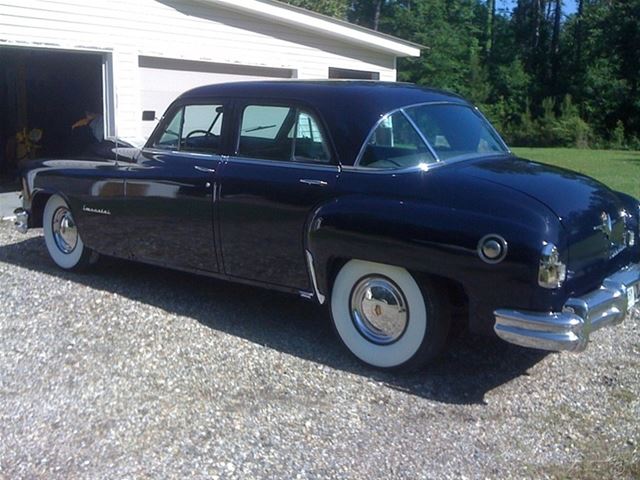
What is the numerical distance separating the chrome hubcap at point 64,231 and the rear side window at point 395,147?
3.16 m

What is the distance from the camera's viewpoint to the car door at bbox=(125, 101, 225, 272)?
597 centimetres

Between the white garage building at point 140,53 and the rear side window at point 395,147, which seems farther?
the white garage building at point 140,53

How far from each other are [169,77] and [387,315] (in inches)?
362

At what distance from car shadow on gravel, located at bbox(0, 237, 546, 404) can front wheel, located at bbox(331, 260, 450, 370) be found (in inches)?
5.3

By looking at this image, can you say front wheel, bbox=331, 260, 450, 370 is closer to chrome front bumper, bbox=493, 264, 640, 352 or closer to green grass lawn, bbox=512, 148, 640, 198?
chrome front bumper, bbox=493, 264, 640, 352

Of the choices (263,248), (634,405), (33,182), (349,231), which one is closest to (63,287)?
(33,182)

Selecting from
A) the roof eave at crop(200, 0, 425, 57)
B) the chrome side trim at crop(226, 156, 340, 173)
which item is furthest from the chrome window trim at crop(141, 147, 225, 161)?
the roof eave at crop(200, 0, 425, 57)

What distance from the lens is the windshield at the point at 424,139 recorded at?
522 cm

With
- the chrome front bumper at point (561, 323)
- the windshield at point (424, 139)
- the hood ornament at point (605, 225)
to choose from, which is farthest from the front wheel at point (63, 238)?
the hood ornament at point (605, 225)

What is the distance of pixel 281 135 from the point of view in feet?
18.8

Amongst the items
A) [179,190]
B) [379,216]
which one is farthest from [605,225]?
[179,190]

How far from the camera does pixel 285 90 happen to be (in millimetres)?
5820

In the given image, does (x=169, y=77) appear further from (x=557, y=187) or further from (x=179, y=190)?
(x=557, y=187)

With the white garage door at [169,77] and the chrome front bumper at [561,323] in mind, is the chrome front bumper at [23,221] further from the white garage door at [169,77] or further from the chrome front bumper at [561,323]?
the white garage door at [169,77]
